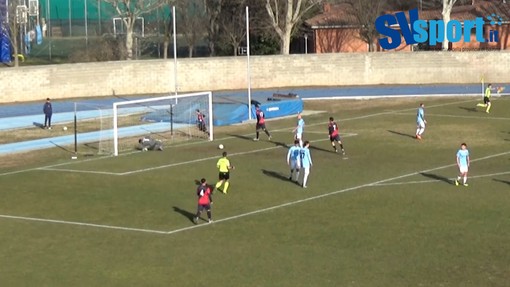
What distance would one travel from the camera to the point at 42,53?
8631cm

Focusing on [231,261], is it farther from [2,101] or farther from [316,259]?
[2,101]

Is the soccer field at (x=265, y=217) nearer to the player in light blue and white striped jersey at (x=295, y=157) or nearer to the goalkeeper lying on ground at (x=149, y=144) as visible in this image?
the goalkeeper lying on ground at (x=149, y=144)

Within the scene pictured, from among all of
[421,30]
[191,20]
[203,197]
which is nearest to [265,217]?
[203,197]

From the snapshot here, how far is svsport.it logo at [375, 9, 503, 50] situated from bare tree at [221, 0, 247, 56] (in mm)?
13862

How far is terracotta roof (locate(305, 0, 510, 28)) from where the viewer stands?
87.7 m

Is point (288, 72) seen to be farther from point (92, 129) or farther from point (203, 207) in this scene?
point (203, 207)

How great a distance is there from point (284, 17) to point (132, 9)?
12.3 metres

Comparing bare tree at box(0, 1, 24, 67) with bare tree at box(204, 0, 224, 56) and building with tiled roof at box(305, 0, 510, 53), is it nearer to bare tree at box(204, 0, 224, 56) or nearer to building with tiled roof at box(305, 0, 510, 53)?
bare tree at box(204, 0, 224, 56)

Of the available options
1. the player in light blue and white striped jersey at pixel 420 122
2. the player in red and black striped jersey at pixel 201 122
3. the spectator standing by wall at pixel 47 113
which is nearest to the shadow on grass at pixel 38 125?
→ the spectator standing by wall at pixel 47 113

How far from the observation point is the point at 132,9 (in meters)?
84.9

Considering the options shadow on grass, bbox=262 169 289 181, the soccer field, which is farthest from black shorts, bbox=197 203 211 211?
shadow on grass, bbox=262 169 289 181

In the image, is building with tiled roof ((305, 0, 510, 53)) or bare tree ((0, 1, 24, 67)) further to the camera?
building with tiled roof ((305, 0, 510, 53))

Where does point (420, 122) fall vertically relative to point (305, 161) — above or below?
above

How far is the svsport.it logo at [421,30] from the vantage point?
75000 millimetres
